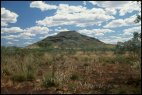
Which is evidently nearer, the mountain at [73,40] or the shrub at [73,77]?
the shrub at [73,77]

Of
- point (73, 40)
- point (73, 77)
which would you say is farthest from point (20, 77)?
point (73, 40)

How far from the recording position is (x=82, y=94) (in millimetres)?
10203

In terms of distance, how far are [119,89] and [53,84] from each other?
8.24ft

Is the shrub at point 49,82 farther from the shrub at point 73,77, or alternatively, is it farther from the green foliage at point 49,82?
the shrub at point 73,77

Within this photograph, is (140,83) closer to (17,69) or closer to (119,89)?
(119,89)

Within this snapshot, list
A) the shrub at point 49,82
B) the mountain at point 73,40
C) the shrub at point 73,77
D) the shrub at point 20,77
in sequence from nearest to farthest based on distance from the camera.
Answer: the shrub at point 49,82 < the shrub at point 20,77 < the shrub at point 73,77 < the mountain at point 73,40

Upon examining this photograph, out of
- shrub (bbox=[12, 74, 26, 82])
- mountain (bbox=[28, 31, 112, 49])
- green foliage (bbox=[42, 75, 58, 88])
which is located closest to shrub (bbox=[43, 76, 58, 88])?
green foliage (bbox=[42, 75, 58, 88])

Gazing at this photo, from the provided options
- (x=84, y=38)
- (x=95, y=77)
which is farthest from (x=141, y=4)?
(x=84, y=38)

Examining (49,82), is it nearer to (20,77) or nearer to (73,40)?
(20,77)

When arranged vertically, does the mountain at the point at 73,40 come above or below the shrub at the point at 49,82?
above

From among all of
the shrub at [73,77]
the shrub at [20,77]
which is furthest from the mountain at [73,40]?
the shrub at [20,77]

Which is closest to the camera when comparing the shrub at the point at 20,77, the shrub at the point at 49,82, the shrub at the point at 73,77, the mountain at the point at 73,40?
the shrub at the point at 49,82

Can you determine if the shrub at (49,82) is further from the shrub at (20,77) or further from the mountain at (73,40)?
the mountain at (73,40)

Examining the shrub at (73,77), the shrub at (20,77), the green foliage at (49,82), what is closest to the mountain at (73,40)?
the shrub at (73,77)
